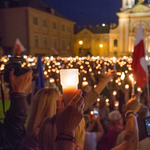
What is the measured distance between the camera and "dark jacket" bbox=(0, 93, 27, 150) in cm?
171

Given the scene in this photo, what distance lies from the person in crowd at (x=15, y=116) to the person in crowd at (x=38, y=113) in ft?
0.46

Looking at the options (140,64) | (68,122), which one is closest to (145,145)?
(68,122)

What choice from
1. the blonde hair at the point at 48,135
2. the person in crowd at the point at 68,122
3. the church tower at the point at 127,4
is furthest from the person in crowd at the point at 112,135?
the church tower at the point at 127,4

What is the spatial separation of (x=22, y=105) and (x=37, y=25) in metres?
31.9

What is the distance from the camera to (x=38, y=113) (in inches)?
78.8

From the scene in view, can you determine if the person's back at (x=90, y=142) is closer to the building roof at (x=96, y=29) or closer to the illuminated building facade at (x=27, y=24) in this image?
the illuminated building facade at (x=27, y=24)

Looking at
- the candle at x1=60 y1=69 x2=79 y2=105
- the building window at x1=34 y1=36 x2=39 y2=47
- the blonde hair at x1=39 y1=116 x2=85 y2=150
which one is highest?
the building window at x1=34 y1=36 x2=39 y2=47

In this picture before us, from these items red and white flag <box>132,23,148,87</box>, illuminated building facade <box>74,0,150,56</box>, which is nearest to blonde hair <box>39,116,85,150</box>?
red and white flag <box>132,23,148,87</box>

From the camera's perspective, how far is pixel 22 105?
5.77 feet

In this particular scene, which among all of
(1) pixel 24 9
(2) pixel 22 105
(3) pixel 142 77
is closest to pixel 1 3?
(1) pixel 24 9

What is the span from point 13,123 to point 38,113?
1.07ft

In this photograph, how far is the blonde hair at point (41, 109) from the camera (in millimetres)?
1954

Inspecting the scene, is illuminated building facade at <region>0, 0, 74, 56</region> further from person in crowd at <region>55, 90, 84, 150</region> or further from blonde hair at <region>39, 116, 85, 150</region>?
person in crowd at <region>55, 90, 84, 150</region>

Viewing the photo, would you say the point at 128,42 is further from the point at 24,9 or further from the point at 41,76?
the point at 41,76
